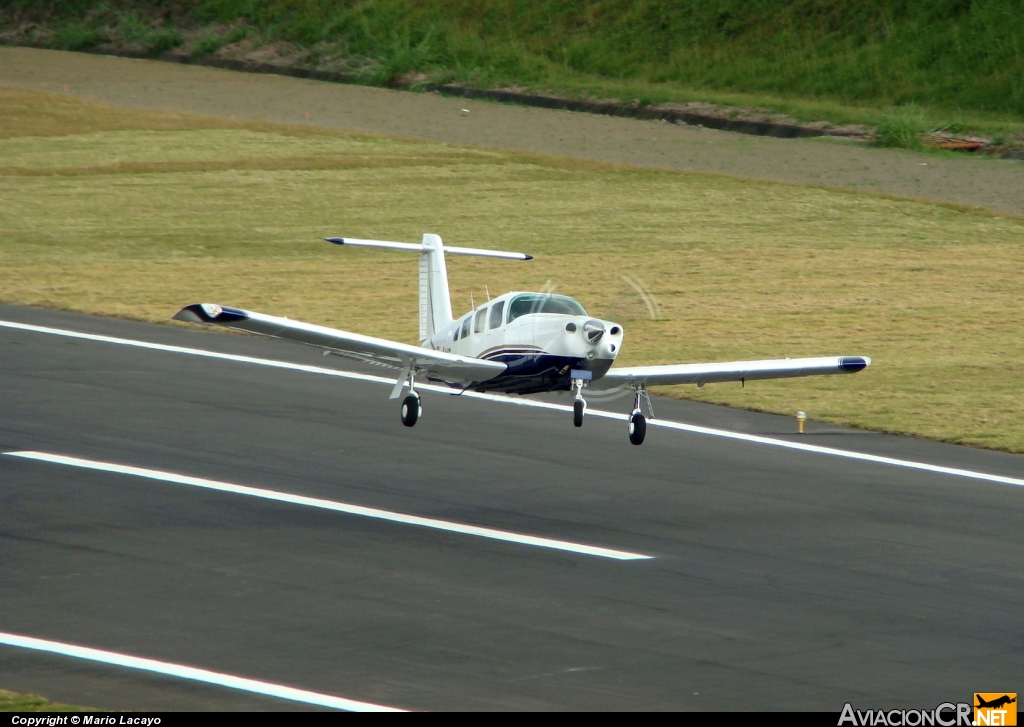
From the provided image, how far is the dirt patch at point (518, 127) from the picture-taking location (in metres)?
66.6

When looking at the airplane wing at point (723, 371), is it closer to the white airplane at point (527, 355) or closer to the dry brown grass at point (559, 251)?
the white airplane at point (527, 355)

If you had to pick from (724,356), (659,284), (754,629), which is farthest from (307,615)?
(659,284)

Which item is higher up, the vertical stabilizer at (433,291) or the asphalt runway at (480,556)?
the vertical stabilizer at (433,291)

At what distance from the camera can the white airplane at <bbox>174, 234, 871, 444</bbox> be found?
23.2m

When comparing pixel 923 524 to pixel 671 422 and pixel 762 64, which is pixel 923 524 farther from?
pixel 762 64

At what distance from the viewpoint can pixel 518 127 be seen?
253 feet

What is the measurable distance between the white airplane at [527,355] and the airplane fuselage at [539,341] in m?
0.02

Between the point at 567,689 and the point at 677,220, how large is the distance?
1654 inches

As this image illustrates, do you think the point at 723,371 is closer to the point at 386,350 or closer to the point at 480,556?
the point at 480,556

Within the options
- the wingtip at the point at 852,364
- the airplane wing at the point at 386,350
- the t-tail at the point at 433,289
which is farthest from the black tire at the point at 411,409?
the wingtip at the point at 852,364

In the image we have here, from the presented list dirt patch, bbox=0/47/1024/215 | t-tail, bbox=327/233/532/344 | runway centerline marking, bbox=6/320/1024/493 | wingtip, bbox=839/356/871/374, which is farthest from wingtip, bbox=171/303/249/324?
dirt patch, bbox=0/47/1024/215

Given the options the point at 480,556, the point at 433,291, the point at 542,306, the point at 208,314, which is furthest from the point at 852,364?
the point at 208,314

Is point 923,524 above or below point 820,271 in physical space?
below

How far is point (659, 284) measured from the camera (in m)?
48.8
